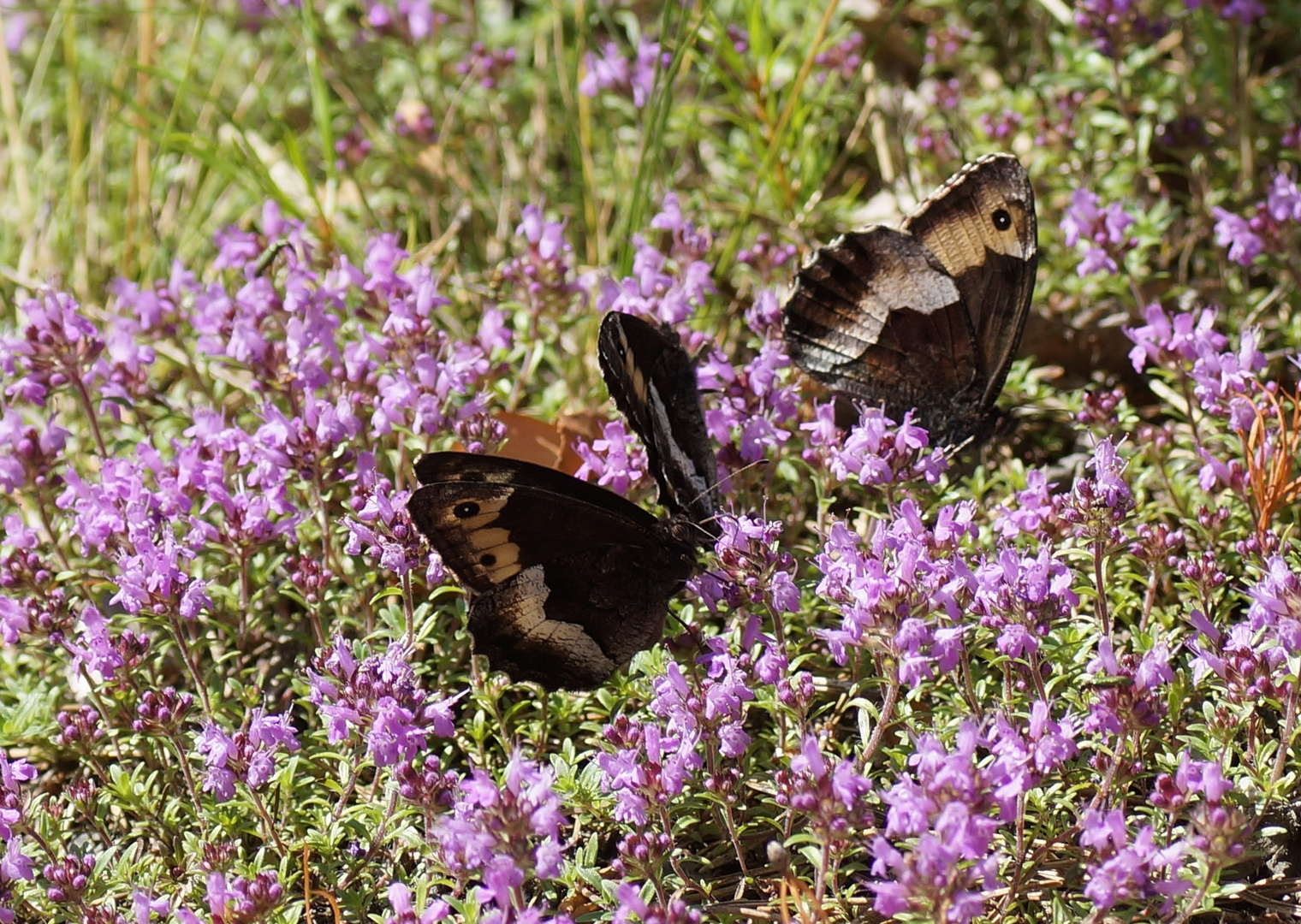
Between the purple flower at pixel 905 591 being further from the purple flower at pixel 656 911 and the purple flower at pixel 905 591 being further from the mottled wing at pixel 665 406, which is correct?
the purple flower at pixel 656 911

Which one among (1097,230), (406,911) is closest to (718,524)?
(406,911)

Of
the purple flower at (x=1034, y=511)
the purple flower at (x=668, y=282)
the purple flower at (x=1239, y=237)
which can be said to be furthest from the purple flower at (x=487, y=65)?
the purple flower at (x=1034, y=511)

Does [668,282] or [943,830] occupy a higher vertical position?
[668,282]

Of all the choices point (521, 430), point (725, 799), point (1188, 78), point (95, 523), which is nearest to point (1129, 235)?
point (1188, 78)

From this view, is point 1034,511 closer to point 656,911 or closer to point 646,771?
point 646,771

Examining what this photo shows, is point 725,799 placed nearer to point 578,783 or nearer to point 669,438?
point 578,783
